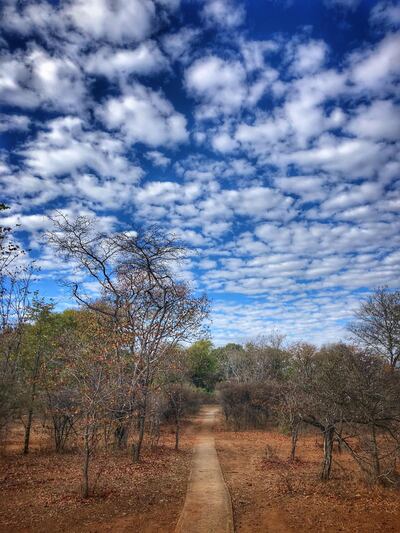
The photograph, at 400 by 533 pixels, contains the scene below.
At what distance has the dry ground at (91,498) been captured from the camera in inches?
307

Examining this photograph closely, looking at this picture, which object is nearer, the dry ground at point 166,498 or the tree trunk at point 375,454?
the dry ground at point 166,498

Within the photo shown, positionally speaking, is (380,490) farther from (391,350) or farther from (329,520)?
(391,350)

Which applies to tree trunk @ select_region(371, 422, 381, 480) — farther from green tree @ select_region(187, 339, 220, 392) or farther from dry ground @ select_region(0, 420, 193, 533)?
green tree @ select_region(187, 339, 220, 392)

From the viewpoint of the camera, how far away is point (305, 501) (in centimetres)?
922

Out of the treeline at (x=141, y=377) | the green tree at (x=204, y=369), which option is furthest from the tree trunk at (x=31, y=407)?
the green tree at (x=204, y=369)

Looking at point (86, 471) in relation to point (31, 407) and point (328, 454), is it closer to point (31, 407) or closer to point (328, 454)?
point (328, 454)

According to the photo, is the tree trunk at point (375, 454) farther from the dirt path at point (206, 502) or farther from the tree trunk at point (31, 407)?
the tree trunk at point (31, 407)

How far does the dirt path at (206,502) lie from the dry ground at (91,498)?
29 centimetres

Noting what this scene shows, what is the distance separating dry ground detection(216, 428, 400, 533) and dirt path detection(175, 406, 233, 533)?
0.91 ft

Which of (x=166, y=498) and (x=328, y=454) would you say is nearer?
(x=166, y=498)

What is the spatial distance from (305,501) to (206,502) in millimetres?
2460

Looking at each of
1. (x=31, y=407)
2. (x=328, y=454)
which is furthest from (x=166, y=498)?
(x=31, y=407)

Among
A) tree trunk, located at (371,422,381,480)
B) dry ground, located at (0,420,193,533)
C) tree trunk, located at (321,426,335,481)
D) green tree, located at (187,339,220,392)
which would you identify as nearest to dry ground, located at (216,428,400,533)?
tree trunk, located at (321,426,335,481)

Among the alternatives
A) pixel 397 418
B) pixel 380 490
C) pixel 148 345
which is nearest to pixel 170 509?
pixel 380 490
